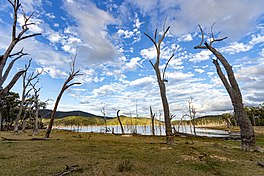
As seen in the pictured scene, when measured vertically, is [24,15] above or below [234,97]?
above

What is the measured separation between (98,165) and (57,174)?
1.43 m

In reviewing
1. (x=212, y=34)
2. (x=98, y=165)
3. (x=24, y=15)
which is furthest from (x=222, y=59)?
(x=24, y=15)

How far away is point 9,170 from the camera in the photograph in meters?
5.70

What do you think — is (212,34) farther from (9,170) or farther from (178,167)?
(9,170)

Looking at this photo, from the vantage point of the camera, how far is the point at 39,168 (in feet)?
19.2

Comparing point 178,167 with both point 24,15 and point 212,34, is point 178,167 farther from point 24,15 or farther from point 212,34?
point 212,34

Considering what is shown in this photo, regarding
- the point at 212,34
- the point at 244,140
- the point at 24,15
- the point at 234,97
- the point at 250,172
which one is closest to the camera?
the point at 250,172

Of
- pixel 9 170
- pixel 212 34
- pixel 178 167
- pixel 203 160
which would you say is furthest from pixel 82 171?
pixel 212 34

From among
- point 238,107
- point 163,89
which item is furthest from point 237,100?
point 163,89

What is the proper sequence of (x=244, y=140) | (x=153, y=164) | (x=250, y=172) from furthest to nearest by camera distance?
(x=244, y=140) → (x=153, y=164) → (x=250, y=172)

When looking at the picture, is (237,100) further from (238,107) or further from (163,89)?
(163,89)

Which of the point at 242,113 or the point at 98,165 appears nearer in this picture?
the point at 98,165

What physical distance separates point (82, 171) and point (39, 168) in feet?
4.59

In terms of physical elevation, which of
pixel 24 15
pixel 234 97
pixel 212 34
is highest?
pixel 212 34
